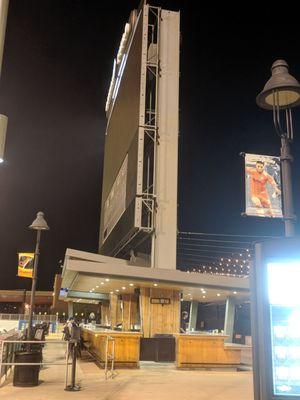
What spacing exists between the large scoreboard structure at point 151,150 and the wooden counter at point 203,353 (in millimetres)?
6882

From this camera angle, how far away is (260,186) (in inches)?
250

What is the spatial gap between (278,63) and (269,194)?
174cm

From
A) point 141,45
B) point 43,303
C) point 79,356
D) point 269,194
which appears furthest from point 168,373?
point 43,303

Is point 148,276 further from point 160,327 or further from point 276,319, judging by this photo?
point 276,319

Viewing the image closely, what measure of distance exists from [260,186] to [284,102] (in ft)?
3.98

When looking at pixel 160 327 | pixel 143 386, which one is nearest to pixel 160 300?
pixel 160 327

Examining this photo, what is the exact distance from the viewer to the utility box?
12.7ft

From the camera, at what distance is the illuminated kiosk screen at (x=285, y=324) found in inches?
152

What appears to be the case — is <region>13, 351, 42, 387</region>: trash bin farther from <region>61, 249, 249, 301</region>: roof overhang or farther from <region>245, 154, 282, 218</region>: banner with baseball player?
<region>245, 154, 282, 218</region>: banner with baseball player

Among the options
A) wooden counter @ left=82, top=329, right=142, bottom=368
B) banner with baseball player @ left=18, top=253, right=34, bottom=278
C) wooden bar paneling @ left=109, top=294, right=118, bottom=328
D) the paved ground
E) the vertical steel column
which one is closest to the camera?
the vertical steel column

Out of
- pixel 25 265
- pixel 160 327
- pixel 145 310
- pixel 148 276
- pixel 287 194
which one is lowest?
pixel 160 327

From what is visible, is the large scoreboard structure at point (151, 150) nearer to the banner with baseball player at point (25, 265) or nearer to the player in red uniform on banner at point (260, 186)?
the banner with baseball player at point (25, 265)

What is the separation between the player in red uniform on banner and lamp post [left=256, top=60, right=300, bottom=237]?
0.75 meters

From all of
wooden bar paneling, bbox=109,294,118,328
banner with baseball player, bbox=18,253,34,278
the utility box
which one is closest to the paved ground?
the utility box
